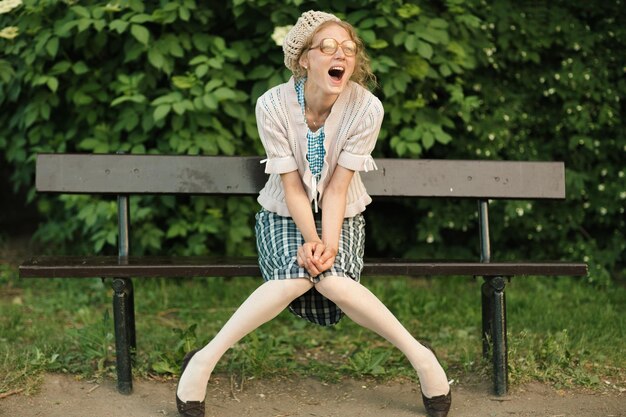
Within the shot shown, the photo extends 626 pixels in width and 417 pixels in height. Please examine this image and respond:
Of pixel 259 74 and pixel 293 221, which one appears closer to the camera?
pixel 293 221

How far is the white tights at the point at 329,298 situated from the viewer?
339cm

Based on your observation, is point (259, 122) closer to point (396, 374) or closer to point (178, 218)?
point (396, 374)

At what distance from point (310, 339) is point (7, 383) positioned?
1377 millimetres

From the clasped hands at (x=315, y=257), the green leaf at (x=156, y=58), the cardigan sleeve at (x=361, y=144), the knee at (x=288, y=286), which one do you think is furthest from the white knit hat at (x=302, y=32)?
the green leaf at (x=156, y=58)

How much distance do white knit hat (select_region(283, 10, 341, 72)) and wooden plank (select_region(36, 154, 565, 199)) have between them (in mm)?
520

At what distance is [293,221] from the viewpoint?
143 inches

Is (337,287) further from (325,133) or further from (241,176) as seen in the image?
(241,176)

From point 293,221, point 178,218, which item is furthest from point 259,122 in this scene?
point 178,218

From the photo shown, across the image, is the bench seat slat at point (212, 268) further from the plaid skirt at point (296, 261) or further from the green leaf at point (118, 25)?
the green leaf at point (118, 25)

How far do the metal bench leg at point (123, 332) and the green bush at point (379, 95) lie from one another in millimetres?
1218

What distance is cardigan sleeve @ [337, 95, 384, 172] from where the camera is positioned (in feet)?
11.7

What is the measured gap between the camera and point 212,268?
360 centimetres

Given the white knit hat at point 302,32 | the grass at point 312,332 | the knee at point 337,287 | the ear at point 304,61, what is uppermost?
the white knit hat at point 302,32

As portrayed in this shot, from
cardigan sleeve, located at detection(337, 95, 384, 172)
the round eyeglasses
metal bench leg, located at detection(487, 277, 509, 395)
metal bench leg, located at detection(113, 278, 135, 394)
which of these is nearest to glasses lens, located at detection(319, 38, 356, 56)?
the round eyeglasses
